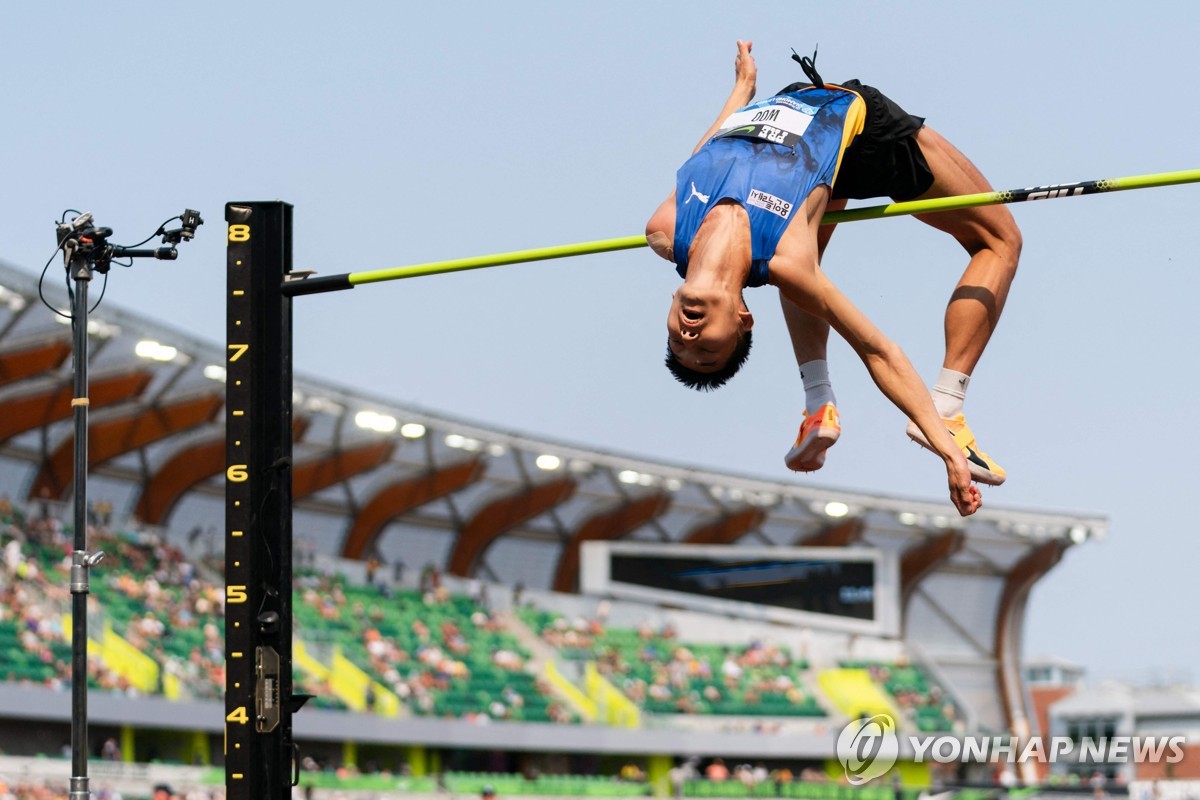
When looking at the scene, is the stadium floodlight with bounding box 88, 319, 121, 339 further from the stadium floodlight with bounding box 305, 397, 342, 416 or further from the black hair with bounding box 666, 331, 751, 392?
the black hair with bounding box 666, 331, 751, 392

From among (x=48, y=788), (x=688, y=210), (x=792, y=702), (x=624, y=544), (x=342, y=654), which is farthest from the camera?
(x=624, y=544)

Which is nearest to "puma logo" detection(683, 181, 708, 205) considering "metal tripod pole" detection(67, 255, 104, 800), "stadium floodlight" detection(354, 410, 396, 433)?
"metal tripod pole" detection(67, 255, 104, 800)

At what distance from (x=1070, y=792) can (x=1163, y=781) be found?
6915 millimetres

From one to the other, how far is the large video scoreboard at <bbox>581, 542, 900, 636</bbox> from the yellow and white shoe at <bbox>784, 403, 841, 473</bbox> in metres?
30.5

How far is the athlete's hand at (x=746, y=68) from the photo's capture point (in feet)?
18.7

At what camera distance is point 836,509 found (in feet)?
123

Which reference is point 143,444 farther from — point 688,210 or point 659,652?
point 688,210

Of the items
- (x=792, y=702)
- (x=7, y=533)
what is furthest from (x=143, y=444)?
(x=792, y=702)

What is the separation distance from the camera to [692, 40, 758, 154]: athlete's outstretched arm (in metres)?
5.53

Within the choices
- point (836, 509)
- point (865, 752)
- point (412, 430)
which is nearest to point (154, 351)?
point (412, 430)

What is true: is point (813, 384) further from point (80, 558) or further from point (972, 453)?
point (80, 558)

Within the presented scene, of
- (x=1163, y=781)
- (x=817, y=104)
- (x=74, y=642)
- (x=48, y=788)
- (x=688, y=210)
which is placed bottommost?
(x=1163, y=781)

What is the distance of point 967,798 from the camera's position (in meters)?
29.7

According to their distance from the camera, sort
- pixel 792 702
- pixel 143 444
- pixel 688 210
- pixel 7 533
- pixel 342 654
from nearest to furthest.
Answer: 1. pixel 688 210
2. pixel 7 533
3. pixel 342 654
4. pixel 143 444
5. pixel 792 702
